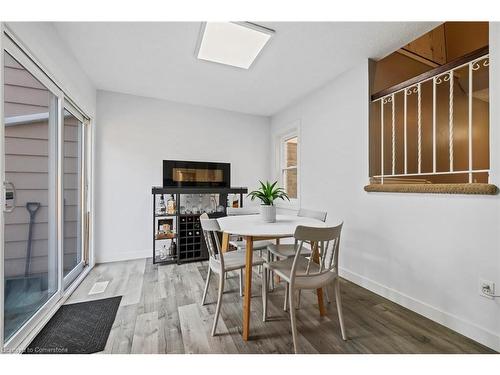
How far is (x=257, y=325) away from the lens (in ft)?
5.77

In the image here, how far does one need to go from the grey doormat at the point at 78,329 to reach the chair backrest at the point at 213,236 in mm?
940

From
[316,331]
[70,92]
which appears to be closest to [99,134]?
[70,92]

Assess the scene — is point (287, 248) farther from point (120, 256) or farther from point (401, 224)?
point (120, 256)

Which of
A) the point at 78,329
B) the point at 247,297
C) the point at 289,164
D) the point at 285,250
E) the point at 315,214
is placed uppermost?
the point at 289,164

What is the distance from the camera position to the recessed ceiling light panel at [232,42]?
6.16ft

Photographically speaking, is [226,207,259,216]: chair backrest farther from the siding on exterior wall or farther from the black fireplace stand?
the siding on exterior wall

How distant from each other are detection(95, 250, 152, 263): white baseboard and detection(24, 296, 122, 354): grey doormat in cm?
119

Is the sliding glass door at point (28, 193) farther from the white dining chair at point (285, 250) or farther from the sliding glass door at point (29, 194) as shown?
the white dining chair at point (285, 250)

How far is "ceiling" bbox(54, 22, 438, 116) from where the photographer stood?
6.31ft

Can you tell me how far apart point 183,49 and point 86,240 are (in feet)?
8.75

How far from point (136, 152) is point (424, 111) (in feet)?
13.8

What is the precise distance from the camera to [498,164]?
1486 mm

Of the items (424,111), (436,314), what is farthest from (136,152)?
(424,111)

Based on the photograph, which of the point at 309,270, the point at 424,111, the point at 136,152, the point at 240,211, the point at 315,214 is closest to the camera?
the point at 309,270
